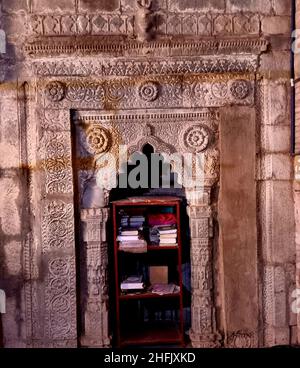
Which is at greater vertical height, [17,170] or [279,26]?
[279,26]

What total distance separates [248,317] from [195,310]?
1.75 ft

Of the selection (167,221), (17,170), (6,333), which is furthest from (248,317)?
(17,170)

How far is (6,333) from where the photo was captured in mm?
4336

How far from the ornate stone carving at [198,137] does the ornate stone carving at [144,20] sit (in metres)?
1.00

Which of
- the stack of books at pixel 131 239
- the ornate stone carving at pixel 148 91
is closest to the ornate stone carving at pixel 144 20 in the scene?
the ornate stone carving at pixel 148 91

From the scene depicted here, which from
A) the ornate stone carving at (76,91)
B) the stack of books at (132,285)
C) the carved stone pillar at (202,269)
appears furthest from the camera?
the stack of books at (132,285)

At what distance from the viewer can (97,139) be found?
4352 millimetres

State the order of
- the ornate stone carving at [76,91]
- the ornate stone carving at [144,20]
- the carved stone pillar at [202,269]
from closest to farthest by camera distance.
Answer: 1. the ornate stone carving at [144,20]
2. the ornate stone carving at [76,91]
3. the carved stone pillar at [202,269]

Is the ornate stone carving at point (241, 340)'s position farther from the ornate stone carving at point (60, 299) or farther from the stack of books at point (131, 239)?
the ornate stone carving at point (60, 299)

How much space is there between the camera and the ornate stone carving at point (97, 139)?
14.3ft

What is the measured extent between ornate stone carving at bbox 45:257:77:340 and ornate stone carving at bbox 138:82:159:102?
175cm

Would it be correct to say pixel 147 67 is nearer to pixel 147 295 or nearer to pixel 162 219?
pixel 162 219

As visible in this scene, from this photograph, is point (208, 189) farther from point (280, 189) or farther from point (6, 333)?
point (6, 333)

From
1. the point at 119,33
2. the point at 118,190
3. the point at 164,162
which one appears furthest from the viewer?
the point at 118,190
